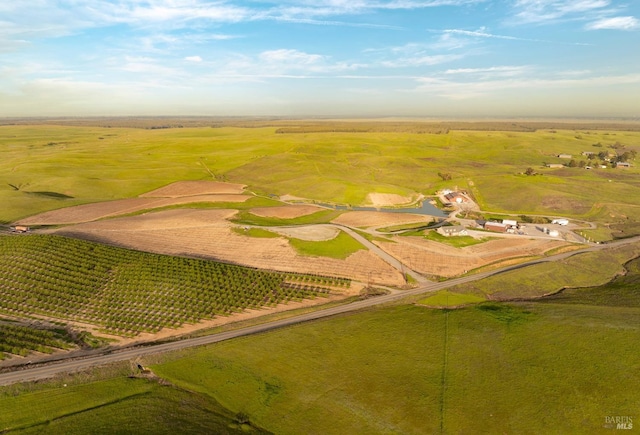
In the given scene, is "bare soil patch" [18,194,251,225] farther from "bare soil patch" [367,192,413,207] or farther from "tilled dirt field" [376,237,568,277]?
"tilled dirt field" [376,237,568,277]

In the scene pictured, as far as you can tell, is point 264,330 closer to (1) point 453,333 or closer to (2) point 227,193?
(1) point 453,333

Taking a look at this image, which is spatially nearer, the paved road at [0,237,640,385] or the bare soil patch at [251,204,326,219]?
the paved road at [0,237,640,385]

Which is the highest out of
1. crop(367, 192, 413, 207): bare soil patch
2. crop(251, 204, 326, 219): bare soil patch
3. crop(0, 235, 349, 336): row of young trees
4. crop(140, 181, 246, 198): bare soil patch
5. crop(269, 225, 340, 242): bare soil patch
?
crop(140, 181, 246, 198): bare soil patch

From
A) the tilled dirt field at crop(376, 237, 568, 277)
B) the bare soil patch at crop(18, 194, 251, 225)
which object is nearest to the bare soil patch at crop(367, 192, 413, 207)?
the tilled dirt field at crop(376, 237, 568, 277)

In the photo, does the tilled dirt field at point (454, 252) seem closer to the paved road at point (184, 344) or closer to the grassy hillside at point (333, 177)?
the paved road at point (184, 344)

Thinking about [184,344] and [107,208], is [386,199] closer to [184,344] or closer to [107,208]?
[107,208]

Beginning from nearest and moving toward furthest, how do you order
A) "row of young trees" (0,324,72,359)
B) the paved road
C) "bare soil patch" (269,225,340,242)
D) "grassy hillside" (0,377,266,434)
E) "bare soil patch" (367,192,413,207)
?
"grassy hillside" (0,377,266,434) < the paved road < "row of young trees" (0,324,72,359) < "bare soil patch" (269,225,340,242) < "bare soil patch" (367,192,413,207)

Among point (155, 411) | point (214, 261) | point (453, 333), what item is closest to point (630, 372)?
point (453, 333)
